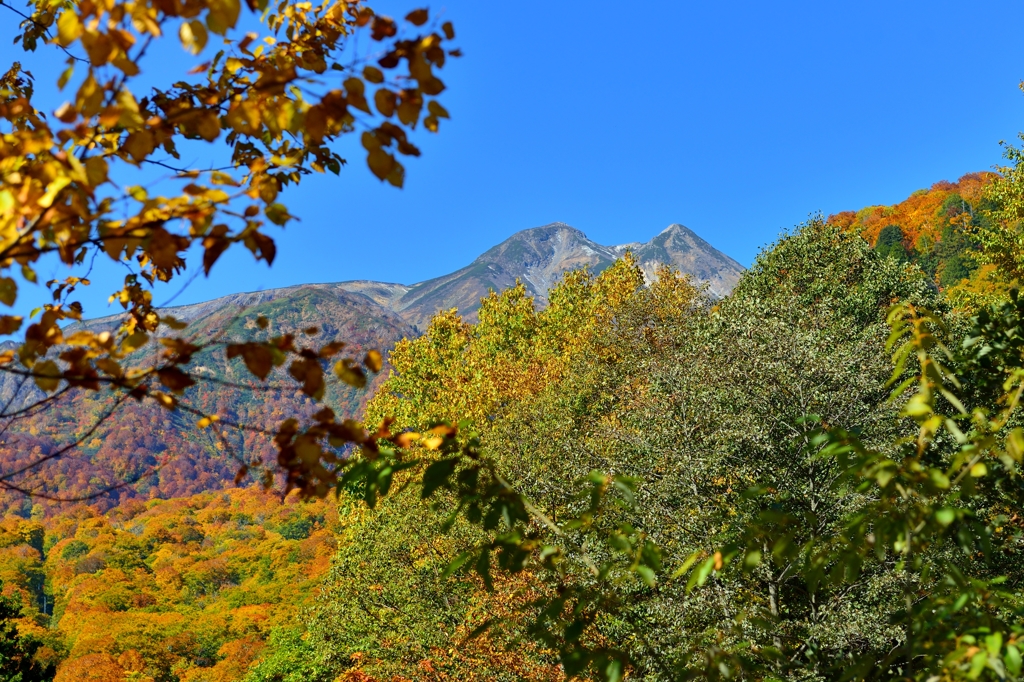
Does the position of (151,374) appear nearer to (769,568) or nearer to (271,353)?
(271,353)

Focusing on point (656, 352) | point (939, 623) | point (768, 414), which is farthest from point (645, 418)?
point (939, 623)

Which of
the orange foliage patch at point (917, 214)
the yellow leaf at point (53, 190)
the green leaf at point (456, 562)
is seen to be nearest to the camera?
the yellow leaf at point (53, 190)

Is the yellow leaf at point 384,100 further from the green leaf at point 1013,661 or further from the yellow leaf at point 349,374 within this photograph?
the green leaf at point 1013,661

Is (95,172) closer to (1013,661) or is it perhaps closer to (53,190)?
(53,190)

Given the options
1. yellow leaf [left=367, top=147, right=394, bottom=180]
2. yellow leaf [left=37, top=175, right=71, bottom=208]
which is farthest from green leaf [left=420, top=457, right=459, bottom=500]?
yellow leaf [left=37, top=175, right=71, bottom=208]

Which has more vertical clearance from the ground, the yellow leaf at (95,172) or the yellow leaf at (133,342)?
the yellow leaf at (95,172)

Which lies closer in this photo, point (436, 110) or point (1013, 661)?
point (1013, 661)

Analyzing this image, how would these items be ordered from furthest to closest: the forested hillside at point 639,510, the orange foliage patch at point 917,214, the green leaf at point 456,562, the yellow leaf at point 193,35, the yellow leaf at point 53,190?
the orange foliage patch at point 917,214
the forested hillside at point 639,510
the green leaf at point 456,562
the yellow leaf at point 193,35
the yellow leaf at point 53,190

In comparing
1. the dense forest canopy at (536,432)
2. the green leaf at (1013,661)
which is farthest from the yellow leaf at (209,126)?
the green leaf at (1013,661)

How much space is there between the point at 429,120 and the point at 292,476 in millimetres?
869

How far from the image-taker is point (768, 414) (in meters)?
11.3

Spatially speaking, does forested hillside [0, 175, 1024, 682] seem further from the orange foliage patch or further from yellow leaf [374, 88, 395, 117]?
the orange foliage patch

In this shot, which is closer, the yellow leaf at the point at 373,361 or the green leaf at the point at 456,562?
the yellow leaf at the point at 373,361

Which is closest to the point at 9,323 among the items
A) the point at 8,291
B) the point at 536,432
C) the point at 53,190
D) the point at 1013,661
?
the point at 8,291
